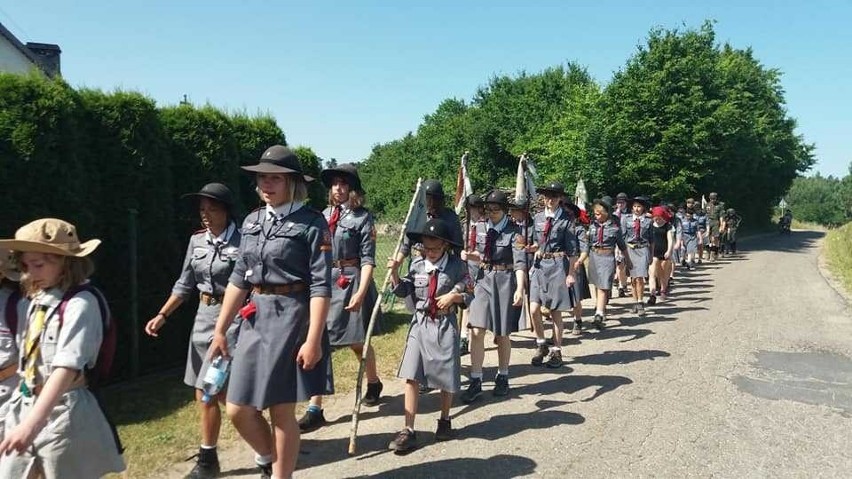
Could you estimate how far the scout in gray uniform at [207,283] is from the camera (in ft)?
14.2

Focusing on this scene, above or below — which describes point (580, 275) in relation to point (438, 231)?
below

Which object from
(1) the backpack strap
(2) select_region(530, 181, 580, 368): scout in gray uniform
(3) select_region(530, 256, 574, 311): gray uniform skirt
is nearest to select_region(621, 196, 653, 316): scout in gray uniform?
(2) select_region(530, 181, 580, 368): scout in gray uniform

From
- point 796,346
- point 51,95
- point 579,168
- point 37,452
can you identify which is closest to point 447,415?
point 37,452

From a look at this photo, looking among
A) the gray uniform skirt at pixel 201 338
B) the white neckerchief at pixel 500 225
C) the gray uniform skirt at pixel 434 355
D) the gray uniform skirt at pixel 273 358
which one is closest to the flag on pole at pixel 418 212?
the white neckerchief at pixel 500 225

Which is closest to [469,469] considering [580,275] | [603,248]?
[580,275]

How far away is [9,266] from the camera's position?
10.0 feet

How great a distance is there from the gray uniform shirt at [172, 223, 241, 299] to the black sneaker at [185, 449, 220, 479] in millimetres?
1126

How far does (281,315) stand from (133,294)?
3.64 metres

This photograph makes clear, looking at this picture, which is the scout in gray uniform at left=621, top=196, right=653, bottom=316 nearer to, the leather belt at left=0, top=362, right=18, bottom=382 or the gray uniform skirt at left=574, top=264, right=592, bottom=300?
the gray uniform skirt at left=574, top=264, right=592, bottom=300

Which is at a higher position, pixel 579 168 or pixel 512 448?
pixel 579 168

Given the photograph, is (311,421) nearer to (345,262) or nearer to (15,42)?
(345,262)

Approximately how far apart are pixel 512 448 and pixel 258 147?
5.37 metres

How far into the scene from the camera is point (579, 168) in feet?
90.2

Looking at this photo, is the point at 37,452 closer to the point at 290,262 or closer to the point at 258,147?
the point at 290,262
